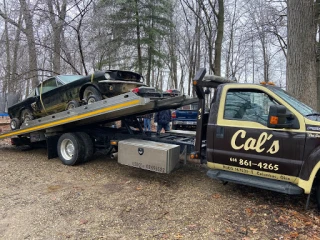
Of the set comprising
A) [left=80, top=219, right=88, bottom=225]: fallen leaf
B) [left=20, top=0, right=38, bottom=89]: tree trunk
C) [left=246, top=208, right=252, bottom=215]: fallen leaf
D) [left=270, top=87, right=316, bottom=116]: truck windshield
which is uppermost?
[left=20, top=0, right=38, bottom=89]: tree trunk

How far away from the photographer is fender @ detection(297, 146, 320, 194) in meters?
3.79

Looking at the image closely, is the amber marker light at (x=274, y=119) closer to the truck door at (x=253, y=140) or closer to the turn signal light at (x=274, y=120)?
the turn signal light at (x=274, y=120)

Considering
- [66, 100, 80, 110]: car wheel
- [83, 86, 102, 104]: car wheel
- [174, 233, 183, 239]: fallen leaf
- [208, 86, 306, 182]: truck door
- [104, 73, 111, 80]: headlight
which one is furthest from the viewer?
[66, 100, 80, 110]: car wheel

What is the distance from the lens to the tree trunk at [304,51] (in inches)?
268

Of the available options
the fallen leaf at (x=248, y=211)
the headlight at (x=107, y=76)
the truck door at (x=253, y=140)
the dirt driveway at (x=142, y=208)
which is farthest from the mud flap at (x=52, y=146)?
the fallen leaf at (x=248, y=211)

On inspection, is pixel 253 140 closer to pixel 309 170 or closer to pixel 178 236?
pixel 309 170

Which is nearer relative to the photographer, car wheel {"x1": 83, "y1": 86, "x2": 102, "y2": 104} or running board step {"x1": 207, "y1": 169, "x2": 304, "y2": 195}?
running board step {"x1": 207, "y1": 169, "x2": 304, "y2": 195}

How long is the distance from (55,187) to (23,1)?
10863 millimetres

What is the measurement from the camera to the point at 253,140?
4270mm

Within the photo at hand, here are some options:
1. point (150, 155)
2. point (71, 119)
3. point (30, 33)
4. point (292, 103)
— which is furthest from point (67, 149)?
point (30, 33)

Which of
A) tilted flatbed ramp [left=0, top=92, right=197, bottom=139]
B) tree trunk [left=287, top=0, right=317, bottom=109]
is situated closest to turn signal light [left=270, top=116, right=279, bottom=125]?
tilted flatbed ramp [left=0, top=92, right=197, bottom=139]

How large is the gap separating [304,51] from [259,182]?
4.28 m

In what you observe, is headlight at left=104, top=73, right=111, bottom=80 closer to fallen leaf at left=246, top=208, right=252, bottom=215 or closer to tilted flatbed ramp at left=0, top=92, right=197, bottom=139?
tilted flatbed ramp at left=0, top=92, right=197, bottom=139

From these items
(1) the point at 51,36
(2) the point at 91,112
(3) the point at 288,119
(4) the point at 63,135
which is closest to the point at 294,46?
(3) the point at 288,119
